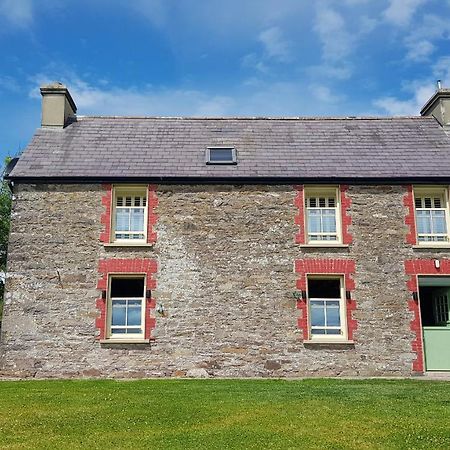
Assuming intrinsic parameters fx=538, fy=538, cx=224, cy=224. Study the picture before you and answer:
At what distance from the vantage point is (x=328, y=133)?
17547mm

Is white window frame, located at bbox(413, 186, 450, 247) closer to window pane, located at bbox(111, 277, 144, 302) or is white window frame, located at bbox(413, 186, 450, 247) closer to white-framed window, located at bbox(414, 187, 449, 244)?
white-framed window, located at bbox(414, 187, 449, 244)

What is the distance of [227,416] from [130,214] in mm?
7976

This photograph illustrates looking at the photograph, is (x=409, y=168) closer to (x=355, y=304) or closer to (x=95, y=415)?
(x=355, y=304)

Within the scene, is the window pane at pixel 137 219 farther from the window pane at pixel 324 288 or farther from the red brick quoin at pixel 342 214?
the window pane at pixel 324 288

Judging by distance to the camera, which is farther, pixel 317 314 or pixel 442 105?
pixel 442 105

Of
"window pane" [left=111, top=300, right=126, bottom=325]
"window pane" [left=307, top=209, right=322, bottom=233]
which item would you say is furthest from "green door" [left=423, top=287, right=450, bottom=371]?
"window pane" [left=111, top=300, right=126, bottom=325]

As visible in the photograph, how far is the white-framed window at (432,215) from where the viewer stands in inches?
599

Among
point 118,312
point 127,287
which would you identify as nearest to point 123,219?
point 127,287

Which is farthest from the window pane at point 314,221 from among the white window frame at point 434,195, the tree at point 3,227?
the tree at point 3,227

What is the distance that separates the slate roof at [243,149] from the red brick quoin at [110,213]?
393 mm

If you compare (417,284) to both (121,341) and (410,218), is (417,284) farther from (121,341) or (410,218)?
(121,341)

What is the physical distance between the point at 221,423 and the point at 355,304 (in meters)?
7.26

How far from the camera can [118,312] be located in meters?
14.6

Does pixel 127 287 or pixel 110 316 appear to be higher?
pixel 127 287
